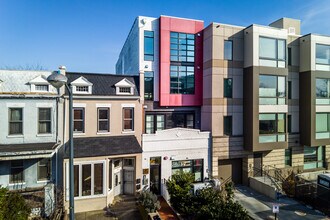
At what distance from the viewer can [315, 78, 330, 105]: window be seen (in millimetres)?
19198

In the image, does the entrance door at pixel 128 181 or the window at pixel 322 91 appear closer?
the entrance door at pixel 128 181

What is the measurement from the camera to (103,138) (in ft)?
49.5

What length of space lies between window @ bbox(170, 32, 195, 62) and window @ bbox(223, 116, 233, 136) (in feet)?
19.0

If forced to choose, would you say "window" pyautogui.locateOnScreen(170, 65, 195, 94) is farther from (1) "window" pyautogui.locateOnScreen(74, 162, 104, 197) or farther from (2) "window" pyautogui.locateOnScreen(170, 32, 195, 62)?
(1) "window" pyautogui.locateOnScreen(74, 162, 104, 197)

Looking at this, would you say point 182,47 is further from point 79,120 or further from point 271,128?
point 79,120

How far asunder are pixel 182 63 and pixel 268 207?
40.5 ft

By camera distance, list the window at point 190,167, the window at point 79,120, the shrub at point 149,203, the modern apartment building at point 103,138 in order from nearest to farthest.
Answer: the shrub at point 149,203, the modern apartment building at point 103,138, the window at point 79,120, the window at point 190,167

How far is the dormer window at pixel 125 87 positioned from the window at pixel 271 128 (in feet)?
34.4

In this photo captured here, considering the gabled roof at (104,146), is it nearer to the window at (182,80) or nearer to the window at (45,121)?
the window at (45,121)

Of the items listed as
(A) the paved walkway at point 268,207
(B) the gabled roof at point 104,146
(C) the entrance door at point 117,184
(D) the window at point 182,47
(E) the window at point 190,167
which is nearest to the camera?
(A) the paved walkway at point 268,207

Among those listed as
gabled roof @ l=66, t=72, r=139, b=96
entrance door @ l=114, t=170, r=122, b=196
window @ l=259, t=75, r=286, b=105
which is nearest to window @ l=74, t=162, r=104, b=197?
entrance door @ l=114, t=170, r=122, b=196

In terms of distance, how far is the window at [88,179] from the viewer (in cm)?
1320

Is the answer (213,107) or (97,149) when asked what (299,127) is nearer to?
(213,107)

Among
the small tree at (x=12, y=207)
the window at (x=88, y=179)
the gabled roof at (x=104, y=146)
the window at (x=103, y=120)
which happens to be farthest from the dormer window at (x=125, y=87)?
the small tree at (x=12, y=207)
